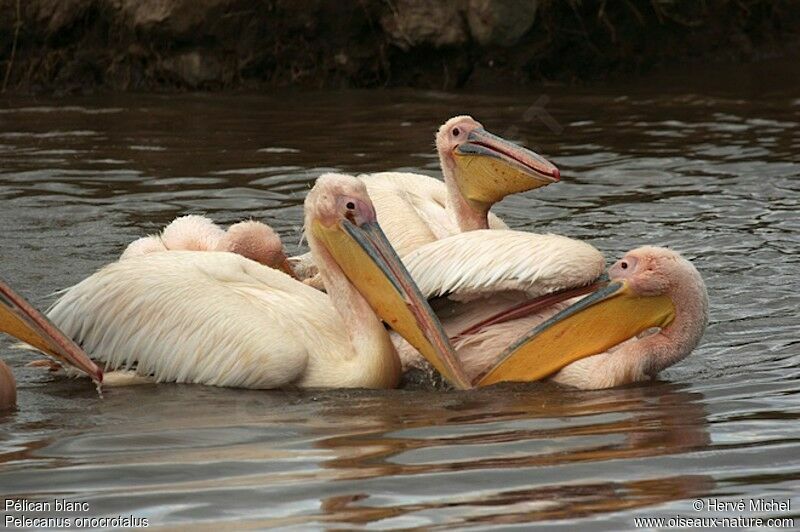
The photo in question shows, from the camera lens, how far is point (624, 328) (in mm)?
5273

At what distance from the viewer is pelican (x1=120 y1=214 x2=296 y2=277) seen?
20.0ft

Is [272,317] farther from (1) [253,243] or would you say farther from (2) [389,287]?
(1) [253,243]

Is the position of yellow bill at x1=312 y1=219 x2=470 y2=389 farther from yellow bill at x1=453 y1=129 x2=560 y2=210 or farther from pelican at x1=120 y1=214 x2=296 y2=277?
yellow bill at x1=453 y1=129 x2=560 y2=210

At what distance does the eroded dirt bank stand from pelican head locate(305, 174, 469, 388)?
252 inches

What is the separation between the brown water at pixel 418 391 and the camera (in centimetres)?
376

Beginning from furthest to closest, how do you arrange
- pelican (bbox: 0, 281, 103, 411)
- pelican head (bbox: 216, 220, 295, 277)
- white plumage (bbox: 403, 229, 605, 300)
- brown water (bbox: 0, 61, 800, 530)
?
1. pelican head (bbox: 216, 220, 295, 277)
2. white plumage (bbox: 403, 229, 605, 300)
3. pelican (bbox: 0, 281, 103, 411)
4. brown water (bbox: 0, 61, 800, 530)

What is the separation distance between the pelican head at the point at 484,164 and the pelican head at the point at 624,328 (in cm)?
86

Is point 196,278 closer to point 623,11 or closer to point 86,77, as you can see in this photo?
point 86,77

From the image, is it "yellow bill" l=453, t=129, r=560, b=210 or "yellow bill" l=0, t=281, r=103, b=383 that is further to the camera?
"yellow bill" l=453, t=129, r=560, b=210

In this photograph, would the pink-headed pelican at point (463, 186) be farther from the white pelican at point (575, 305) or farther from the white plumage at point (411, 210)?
the white pelican at point (575, 305)

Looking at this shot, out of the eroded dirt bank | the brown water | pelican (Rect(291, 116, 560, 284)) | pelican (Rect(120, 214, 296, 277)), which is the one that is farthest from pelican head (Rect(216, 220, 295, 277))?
the eroded dirt bank

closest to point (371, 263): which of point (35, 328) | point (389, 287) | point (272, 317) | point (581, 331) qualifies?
point (389, 287)

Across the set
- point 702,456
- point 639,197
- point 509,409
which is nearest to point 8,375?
point 509,409

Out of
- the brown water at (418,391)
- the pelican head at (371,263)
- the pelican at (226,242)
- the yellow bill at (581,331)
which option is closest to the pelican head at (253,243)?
the pelican at (226,242)
